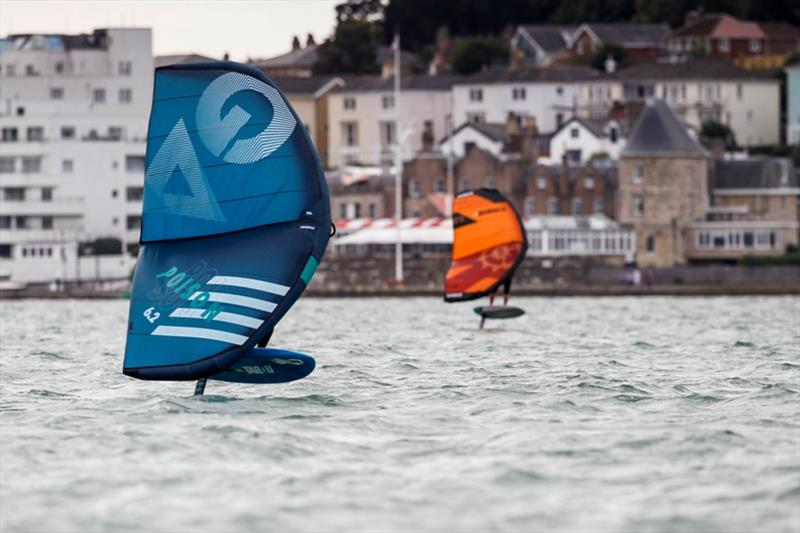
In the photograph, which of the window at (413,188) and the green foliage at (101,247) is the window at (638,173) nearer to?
the window at (413,188)

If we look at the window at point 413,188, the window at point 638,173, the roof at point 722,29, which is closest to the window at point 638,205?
the window at point 638,173

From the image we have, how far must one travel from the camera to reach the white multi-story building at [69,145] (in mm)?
104625

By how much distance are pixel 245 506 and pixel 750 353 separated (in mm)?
20522

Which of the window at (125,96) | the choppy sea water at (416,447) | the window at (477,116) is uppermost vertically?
the window at (125,96)

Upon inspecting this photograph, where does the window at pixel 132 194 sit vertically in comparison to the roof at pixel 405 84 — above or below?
below

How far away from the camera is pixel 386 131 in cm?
14062

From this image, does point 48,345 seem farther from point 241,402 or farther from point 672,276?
point 672,276

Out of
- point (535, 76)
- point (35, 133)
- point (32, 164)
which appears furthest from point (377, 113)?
point (32, 164)

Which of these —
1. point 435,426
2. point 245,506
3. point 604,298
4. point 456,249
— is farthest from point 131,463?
point 604,298

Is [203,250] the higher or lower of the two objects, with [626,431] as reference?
higher

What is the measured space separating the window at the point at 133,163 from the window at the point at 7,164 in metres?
5.69

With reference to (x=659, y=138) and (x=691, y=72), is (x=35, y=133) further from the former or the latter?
(x=691, y=72)

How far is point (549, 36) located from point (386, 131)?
78.2ft

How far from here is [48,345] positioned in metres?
41.8
